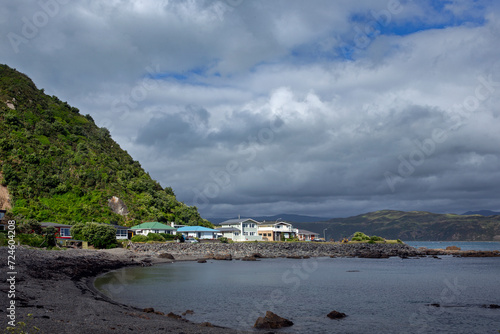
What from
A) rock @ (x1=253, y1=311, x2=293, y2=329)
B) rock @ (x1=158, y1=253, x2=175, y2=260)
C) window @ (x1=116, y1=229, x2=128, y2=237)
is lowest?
rock @ (x1=253, y1=311, x2=293, y2=329)

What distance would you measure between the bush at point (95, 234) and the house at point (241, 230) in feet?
193

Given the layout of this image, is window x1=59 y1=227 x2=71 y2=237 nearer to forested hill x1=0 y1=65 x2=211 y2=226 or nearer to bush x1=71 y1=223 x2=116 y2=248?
bush x1=71 y1=223 x2=116 y2=248

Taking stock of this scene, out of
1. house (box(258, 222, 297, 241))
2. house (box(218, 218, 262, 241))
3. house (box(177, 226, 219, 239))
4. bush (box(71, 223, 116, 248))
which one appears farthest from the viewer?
house (box(258, 222, 297, 241))

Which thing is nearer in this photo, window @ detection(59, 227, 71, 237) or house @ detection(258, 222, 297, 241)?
window @ detection(59, 227, 71, 237)

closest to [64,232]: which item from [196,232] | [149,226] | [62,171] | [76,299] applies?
[149,226]

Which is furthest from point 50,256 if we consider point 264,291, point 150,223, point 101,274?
point 150,223

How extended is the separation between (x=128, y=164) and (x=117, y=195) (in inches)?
1285

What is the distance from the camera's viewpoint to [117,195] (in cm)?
11062

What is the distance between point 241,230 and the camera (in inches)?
5344

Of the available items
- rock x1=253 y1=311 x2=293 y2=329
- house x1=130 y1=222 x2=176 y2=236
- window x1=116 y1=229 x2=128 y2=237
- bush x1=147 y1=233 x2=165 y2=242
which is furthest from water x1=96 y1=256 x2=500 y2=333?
house x1=130 y1=222 x2=176 y2=236

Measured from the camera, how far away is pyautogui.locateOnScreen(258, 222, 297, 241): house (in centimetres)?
13888

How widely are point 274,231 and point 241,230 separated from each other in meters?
12.6

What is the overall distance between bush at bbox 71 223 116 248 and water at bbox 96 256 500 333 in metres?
26.5

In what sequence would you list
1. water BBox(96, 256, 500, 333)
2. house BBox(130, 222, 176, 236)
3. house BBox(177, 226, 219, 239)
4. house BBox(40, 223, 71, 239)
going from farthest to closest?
house BBox(177, 226, 219, 239), house BBox(130, 222, 176, 236), house BBox(40, 223, 71, 239), water BBox(96, 256, 500, 333)
